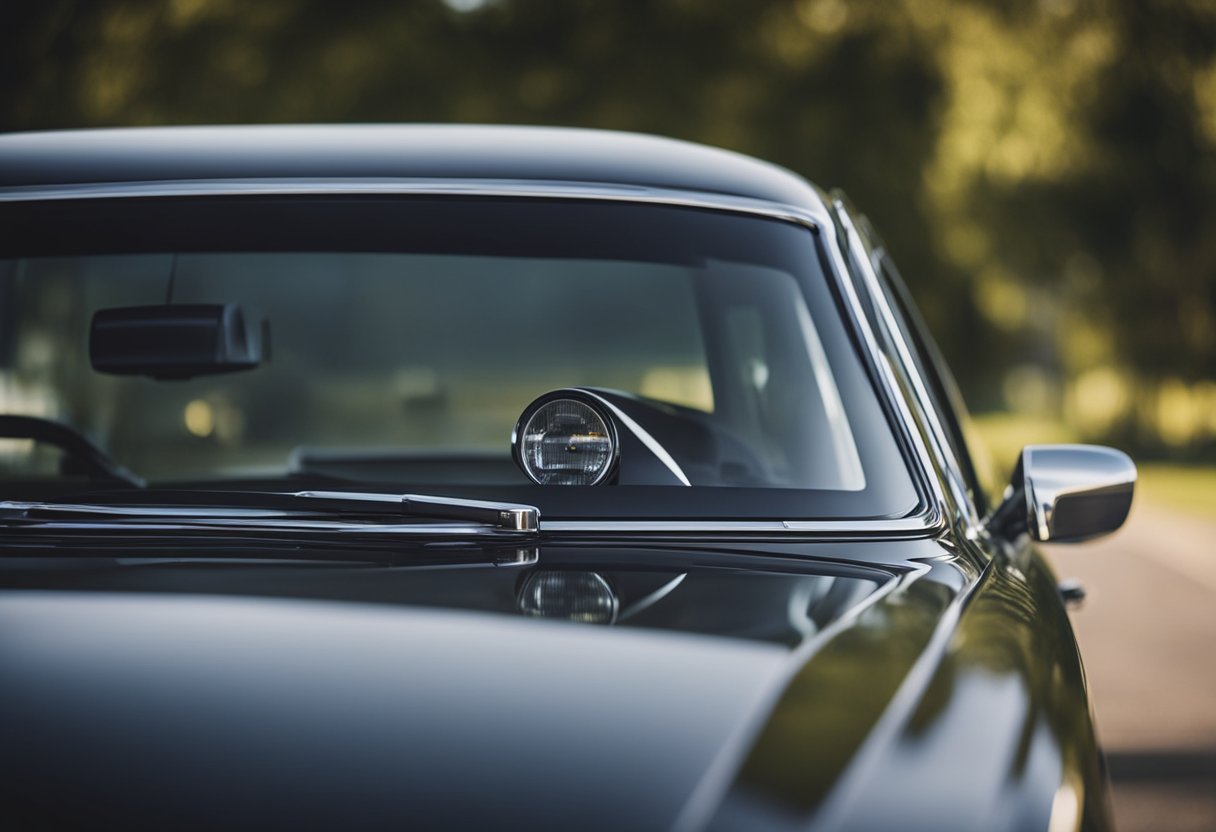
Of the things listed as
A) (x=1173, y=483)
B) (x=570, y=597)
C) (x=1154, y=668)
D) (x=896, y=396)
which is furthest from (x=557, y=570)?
(x=1173, y=483)

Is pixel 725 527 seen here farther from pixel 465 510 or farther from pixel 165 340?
pixel 165 340

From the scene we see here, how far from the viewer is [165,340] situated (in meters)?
2.40

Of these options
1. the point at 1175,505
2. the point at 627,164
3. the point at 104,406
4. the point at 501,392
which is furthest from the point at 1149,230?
the point at 627,164

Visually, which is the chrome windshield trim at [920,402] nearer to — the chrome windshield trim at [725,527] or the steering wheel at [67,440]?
the chrome windshield trim at [725,527]

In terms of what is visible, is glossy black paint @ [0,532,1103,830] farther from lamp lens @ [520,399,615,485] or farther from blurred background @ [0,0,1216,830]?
blurred background @ [0,0,1216,830]

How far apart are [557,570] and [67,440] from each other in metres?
1.38

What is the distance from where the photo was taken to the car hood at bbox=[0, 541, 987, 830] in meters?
1.22

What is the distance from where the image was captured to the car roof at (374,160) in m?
2.32

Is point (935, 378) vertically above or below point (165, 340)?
below

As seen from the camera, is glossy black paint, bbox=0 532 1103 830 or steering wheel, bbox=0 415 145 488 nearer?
glossy black paint, bbox=0 532 1103 830

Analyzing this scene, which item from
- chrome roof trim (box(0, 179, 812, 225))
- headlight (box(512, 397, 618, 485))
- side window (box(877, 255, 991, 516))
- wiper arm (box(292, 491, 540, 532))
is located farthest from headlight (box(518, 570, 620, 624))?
side window (box(877, 255, 991, 516))

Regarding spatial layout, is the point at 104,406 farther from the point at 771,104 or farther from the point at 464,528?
the point at 464,528

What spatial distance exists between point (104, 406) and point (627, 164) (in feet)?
38.9

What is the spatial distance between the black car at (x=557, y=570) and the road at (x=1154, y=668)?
191cm
